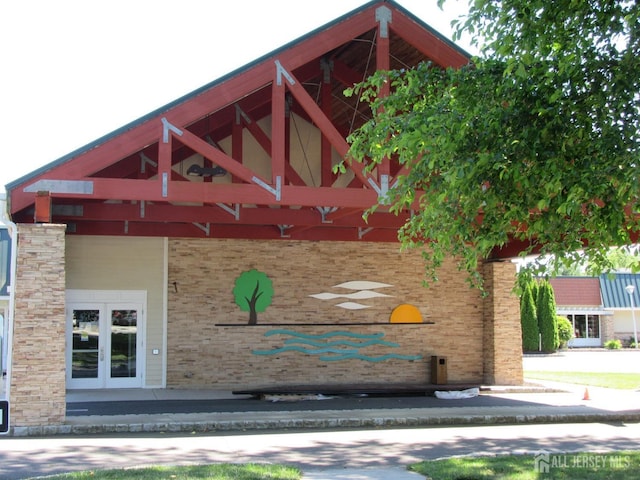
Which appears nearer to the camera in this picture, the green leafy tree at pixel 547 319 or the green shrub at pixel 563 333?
the green leafy tree at pixel 547 319

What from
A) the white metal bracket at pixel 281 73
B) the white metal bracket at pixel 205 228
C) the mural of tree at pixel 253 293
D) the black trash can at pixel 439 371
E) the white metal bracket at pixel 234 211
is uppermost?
the white metal bracket at pixel 281 73

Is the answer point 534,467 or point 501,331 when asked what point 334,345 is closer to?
point 501,331

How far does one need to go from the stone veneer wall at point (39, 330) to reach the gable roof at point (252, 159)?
2.19 ft

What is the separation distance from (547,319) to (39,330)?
119ft

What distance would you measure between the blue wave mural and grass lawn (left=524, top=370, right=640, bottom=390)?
6.49 metres

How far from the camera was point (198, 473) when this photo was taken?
8906mm

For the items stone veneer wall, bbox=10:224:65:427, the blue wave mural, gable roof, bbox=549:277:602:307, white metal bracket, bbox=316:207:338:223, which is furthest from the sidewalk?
gable roof, bbox=549:277:602:307

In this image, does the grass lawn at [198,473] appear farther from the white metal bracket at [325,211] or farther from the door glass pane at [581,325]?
the door glass pane at [581,325]

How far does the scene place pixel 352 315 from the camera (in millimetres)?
20656

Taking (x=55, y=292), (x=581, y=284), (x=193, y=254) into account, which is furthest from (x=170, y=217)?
(x=581, y=284)

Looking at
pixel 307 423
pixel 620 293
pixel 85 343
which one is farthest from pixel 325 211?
pixel 620 293

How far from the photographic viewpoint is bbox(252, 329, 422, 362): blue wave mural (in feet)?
65.7

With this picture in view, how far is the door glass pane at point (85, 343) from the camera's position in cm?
1903

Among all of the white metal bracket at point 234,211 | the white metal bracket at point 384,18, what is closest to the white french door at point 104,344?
the white metal bracket at point 234,211
